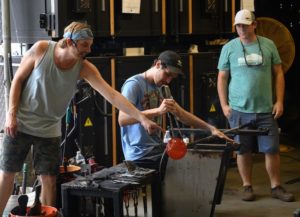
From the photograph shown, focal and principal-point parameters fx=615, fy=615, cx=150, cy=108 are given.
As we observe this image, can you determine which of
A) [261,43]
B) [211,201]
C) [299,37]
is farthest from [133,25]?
[299,37]

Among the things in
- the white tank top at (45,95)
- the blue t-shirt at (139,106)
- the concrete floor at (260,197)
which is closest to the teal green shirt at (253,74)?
the concrete floor at (260,197)

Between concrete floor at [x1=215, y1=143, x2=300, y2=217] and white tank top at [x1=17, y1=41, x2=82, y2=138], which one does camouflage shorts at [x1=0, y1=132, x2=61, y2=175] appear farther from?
concrete floor at [x1=215, y1=143, x2=300, y2=217]

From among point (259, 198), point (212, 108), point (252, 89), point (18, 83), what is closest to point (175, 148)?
point (18, 83)

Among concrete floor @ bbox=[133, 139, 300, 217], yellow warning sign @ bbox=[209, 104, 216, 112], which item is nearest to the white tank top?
concrete floor @ bbox=[133, 139, 300, 217]

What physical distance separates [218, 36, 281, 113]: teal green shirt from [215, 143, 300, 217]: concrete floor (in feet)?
2.57

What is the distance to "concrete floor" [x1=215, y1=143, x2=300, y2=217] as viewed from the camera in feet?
16.2

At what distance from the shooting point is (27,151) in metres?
3.89

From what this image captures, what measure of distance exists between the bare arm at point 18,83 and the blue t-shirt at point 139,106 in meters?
0.68

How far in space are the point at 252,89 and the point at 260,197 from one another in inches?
38.3

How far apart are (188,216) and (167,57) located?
3.78 feet

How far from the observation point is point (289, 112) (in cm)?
827

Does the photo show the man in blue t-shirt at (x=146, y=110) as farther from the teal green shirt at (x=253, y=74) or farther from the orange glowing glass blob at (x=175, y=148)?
the teal green shirt at (x=253, y=74)

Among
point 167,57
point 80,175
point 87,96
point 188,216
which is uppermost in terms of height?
point 167,57

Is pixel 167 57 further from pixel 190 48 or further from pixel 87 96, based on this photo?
pixel 190 48
